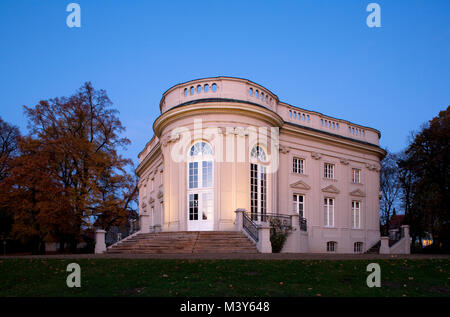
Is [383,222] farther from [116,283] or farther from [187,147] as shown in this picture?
[116,283]

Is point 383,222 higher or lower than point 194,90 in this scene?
lower

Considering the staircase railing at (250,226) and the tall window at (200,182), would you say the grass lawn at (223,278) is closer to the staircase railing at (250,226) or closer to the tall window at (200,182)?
the staircase railing at (250,226)

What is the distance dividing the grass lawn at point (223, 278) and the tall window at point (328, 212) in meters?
A: 14.5

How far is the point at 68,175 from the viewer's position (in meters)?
27.4

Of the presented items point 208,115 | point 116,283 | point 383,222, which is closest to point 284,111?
point 208,115

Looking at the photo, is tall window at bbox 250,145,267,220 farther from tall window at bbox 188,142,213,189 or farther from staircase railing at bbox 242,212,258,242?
tall window at bbox 188,142,213,189

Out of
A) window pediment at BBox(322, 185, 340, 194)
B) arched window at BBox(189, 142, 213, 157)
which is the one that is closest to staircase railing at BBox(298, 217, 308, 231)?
window pediment at BBox(322, 185, 340, 194)

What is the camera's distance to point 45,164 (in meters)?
25.1

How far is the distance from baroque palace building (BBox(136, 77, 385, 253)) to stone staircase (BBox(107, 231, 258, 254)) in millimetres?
706

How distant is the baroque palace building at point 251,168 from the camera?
875 inches

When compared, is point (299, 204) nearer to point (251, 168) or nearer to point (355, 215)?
point (251, 168)

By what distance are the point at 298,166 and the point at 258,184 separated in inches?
201

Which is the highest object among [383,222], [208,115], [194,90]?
[194,90]
